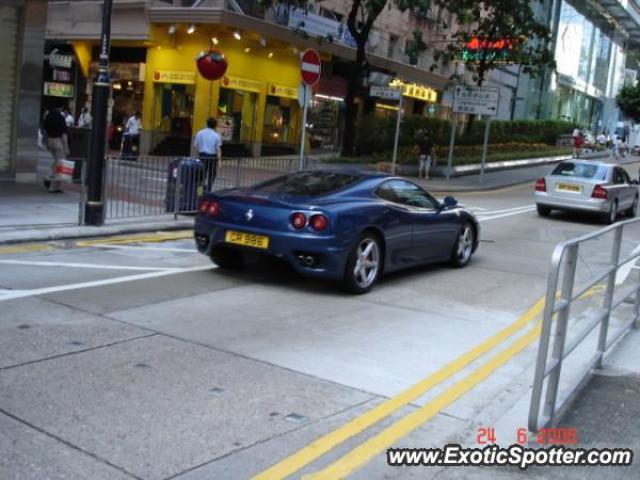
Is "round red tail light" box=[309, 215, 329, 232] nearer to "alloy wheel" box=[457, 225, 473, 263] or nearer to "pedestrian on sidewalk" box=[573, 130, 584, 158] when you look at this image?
"alloy wheel" box=[457, 225, 473, 263]

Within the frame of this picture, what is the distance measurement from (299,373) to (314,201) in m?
3.04

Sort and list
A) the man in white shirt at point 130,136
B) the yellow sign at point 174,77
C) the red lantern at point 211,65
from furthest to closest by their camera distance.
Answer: the yellow sign at point 174,77 → the man in white shirt at point 130,136 → the red lantern at point 211,65

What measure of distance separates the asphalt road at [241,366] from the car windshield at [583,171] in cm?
950

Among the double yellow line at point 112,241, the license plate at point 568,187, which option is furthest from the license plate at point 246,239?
the license plate at point 568,187

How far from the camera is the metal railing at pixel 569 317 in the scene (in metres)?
4.36

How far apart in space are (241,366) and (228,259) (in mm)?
3601

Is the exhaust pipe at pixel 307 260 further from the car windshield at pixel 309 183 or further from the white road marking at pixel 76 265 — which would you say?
the white road marking at pixel 76 265

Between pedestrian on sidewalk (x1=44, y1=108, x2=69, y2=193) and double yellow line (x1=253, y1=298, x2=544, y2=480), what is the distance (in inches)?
403

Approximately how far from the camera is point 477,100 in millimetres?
27172

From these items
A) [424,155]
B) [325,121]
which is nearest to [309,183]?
[424,155]

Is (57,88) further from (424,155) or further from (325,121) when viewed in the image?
(424,155)

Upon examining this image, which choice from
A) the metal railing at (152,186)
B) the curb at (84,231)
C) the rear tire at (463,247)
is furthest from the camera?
the metal railing at (152,186)

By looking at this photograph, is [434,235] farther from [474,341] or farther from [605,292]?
[605,292]

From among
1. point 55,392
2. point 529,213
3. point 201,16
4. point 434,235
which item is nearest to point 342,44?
point 201,16
